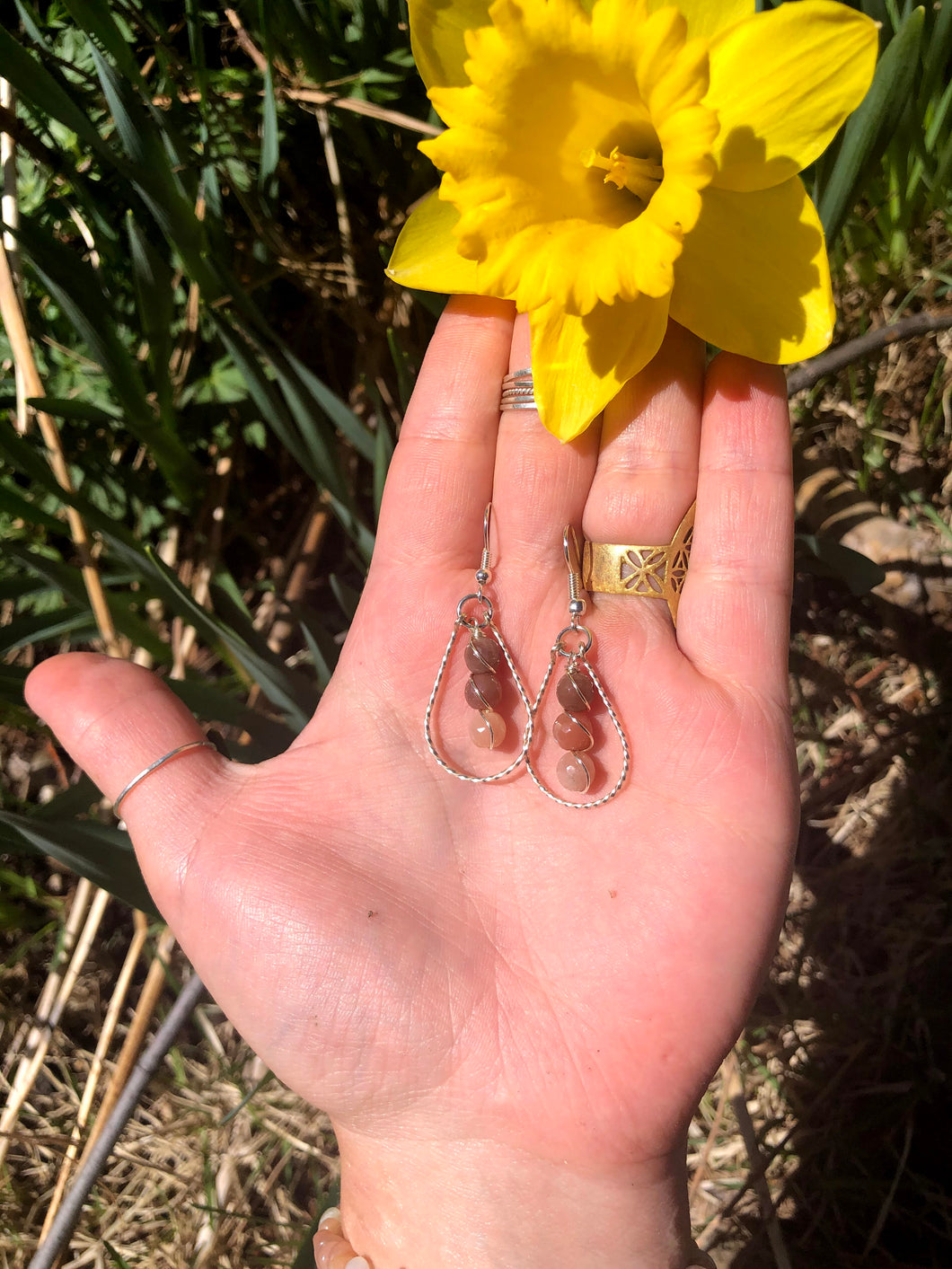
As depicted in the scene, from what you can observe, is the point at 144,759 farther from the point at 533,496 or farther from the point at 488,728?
the point at 533,496

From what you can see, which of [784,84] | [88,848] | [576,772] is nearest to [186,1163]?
[88,848]

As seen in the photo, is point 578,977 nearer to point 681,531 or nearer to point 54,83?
point 681,531

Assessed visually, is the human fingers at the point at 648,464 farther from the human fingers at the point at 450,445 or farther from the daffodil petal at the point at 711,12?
the daffodil petal at the point at 711,12

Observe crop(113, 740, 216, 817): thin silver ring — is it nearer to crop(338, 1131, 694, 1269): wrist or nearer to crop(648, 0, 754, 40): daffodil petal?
crop(338, 1131, 694, 1269): wrist

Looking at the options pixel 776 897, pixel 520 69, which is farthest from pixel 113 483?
pixel 776 897

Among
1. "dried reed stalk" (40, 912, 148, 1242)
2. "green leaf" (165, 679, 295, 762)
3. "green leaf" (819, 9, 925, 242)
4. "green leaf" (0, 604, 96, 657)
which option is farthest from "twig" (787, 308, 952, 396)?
"dried reed stalk" (40, 912, 148, 1242)

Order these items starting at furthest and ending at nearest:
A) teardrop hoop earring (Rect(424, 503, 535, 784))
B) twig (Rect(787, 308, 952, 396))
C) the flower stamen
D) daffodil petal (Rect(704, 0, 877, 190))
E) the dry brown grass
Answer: the dry brown grass < twig (Rect(787, 308, 952, 396)) < teardrop hoop earring (Rect(424, 503, 535, 784)) < the flower stamen < daffodil petal (Rect(704, 0, 877, 190))

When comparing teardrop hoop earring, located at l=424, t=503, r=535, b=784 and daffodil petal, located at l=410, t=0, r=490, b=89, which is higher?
daffodil petal, located at l=410, t=0, r=490, b=89
